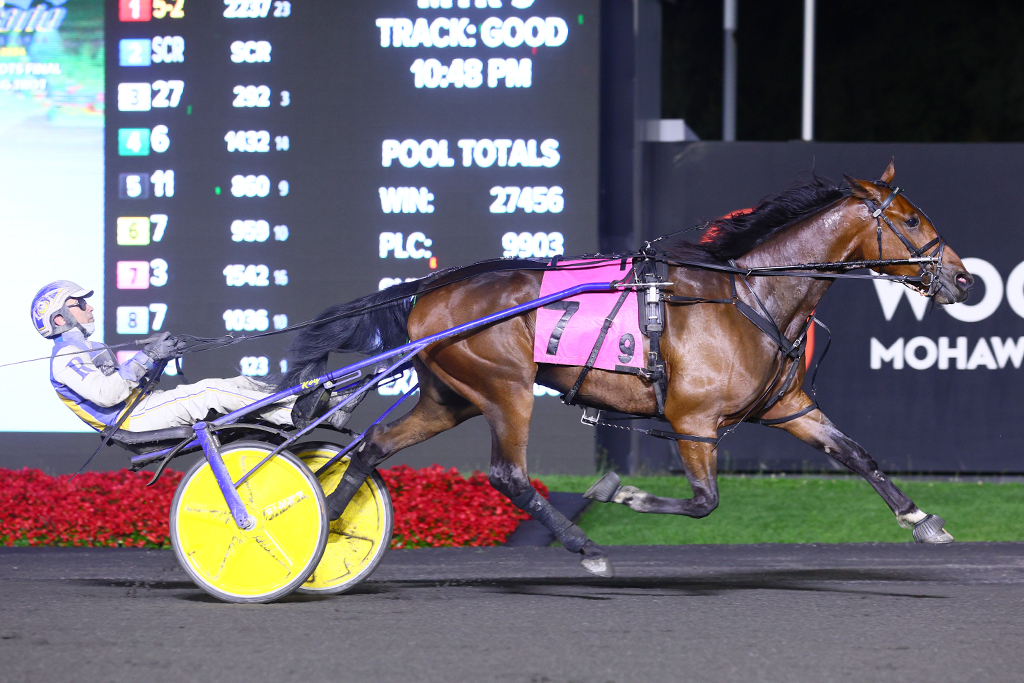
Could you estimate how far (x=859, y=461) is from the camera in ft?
18.1

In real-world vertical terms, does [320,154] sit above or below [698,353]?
above

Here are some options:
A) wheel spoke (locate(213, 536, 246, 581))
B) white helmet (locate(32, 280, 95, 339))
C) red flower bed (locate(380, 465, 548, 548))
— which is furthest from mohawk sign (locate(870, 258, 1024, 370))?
white helmet (locate(32, 280, 95, 339))

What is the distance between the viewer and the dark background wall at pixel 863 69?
17625 mm

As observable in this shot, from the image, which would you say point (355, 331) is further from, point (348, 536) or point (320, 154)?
point (320, 154)

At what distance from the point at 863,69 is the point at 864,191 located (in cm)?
1423

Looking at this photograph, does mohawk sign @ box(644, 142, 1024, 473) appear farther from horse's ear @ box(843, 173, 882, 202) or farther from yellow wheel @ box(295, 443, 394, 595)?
yellow wheel @ box(295, 443, 394, 595)

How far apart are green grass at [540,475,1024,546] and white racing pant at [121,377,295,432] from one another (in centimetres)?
283

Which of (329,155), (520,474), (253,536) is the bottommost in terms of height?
(253,536)

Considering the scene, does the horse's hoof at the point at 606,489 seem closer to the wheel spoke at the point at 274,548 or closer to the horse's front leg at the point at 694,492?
the horse's front leg at the point at 694,492

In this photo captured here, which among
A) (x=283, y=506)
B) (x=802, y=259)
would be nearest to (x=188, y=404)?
(x=283, y=506)

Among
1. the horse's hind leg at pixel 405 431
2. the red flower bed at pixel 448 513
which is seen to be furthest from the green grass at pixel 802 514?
the horse's hind leg at pixel 405 431

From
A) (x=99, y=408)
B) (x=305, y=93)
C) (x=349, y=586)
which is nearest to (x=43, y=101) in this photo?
(x=305, y=93)

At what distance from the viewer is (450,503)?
7.41 meters

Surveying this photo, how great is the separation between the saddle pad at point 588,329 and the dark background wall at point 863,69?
13943mm
